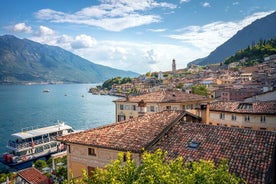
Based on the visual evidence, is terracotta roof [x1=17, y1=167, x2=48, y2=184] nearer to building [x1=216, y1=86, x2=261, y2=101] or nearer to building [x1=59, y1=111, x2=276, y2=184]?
building [x1=59, y1=111, x2=276, y2=184]

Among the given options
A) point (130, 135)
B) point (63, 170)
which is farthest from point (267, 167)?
point (63, 170)

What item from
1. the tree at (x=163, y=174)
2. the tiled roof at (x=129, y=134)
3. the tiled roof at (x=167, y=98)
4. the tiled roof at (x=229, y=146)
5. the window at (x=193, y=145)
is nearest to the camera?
the tree at (x=163, y=174)

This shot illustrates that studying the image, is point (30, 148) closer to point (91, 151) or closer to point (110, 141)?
point (91, 151)

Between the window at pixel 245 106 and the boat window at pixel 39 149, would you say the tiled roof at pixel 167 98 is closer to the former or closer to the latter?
the window at pixel 245 106

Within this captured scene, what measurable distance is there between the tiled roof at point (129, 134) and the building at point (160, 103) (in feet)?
58.1

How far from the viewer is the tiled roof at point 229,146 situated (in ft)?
43.0

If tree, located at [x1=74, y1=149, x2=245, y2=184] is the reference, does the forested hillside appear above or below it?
above

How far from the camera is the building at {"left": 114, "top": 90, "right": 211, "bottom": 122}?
39688 mm

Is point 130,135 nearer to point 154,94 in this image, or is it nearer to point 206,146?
point 206,146

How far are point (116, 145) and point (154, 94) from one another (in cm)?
2686

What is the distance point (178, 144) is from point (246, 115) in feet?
65.5

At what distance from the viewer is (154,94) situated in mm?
42875

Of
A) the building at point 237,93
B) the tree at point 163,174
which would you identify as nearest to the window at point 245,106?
the tree at point 163,174

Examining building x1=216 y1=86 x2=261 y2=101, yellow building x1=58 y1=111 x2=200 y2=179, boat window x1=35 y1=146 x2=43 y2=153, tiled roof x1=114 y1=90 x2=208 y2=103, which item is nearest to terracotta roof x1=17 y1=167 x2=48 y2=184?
yellow building x1=58 y1=111 x2=200 y2=179
